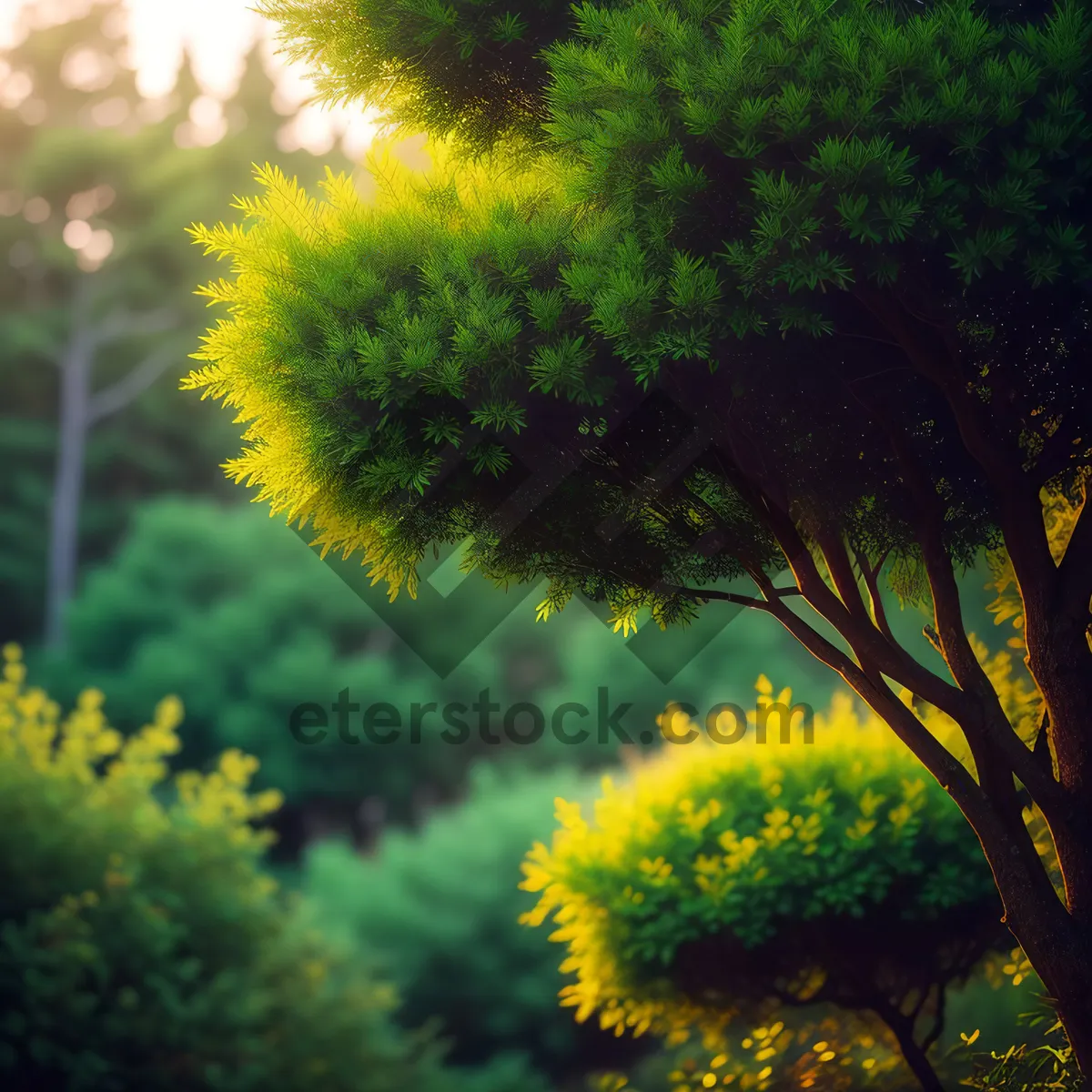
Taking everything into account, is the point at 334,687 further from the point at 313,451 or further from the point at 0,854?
the point at 313,451

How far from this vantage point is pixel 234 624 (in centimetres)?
1812

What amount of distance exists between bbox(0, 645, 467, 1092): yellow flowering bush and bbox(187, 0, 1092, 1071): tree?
4.05 metres

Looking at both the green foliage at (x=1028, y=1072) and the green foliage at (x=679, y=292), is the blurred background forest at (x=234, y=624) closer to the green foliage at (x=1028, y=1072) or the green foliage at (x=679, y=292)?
the green foliage at (x=1028, y=1072)

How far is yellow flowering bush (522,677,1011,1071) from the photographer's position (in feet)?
22.5

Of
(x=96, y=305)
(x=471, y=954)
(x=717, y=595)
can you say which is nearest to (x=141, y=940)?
(x=717, y=595)

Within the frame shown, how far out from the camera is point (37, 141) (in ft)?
82.4

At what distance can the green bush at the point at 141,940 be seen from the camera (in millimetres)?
7070

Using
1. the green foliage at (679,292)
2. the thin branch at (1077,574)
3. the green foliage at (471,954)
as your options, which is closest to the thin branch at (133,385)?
the green foliage at (471,954)

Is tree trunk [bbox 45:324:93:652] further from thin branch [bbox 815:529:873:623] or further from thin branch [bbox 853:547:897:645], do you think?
thin branch [bbox 815:529:873:623]

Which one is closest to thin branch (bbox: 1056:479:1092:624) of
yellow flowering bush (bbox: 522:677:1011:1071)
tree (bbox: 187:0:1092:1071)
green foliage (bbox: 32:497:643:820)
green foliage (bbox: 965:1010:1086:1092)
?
tree (bbox: 187:0:1092:1071)

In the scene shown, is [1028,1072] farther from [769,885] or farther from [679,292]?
[679,292]

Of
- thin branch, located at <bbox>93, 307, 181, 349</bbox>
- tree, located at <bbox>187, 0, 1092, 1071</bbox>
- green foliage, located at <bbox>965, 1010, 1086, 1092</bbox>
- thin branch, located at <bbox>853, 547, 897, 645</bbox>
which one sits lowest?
green foliage, located at <bbox>965, 1010, 1086, 1092</bbox>

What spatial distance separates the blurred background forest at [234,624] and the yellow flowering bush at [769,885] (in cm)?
50

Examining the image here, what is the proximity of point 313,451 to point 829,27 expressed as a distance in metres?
2.17
